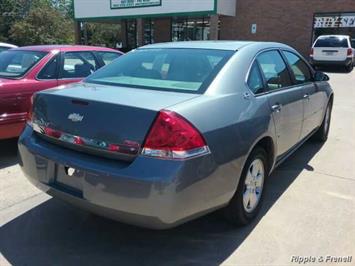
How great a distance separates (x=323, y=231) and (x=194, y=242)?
3.71ft

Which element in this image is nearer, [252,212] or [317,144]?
[252,212]

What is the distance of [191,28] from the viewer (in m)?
29.6

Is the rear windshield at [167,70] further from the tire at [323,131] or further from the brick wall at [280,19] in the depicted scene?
the brick wall at [280,19]

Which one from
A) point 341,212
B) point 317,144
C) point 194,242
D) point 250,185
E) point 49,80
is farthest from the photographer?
point 317,144

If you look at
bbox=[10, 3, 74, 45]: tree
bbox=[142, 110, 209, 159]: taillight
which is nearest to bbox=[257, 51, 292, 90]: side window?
bbox=[142, 110, 209, 159]: taillight

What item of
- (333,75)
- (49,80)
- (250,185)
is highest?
(49,80)

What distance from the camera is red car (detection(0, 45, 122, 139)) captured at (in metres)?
5.33

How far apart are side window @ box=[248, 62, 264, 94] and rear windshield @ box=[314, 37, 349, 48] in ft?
54.7

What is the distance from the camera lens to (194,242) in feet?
11.3

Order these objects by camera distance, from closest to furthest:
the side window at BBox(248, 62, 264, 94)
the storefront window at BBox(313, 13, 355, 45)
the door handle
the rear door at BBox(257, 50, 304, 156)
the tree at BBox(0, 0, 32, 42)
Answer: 1. the side window at BBox(248, 62, 264, 94)
2. the door handle
3. the rear door at BBox(257, 50, 304, 156)
4. the storefront window at BBox(313, 13, 355, 45)
5. the tree at BBox(0, 0, 32, 42)

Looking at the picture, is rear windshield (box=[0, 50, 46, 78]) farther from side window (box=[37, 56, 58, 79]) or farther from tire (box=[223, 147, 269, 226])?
tire (box=[223, 147, 269, 226])

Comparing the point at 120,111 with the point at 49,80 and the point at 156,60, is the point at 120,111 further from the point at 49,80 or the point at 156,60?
the point at 49,80

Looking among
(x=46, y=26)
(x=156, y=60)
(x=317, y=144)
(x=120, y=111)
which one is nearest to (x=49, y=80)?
(x=156, y=60)

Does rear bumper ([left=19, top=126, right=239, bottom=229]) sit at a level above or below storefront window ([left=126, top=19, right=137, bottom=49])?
above
